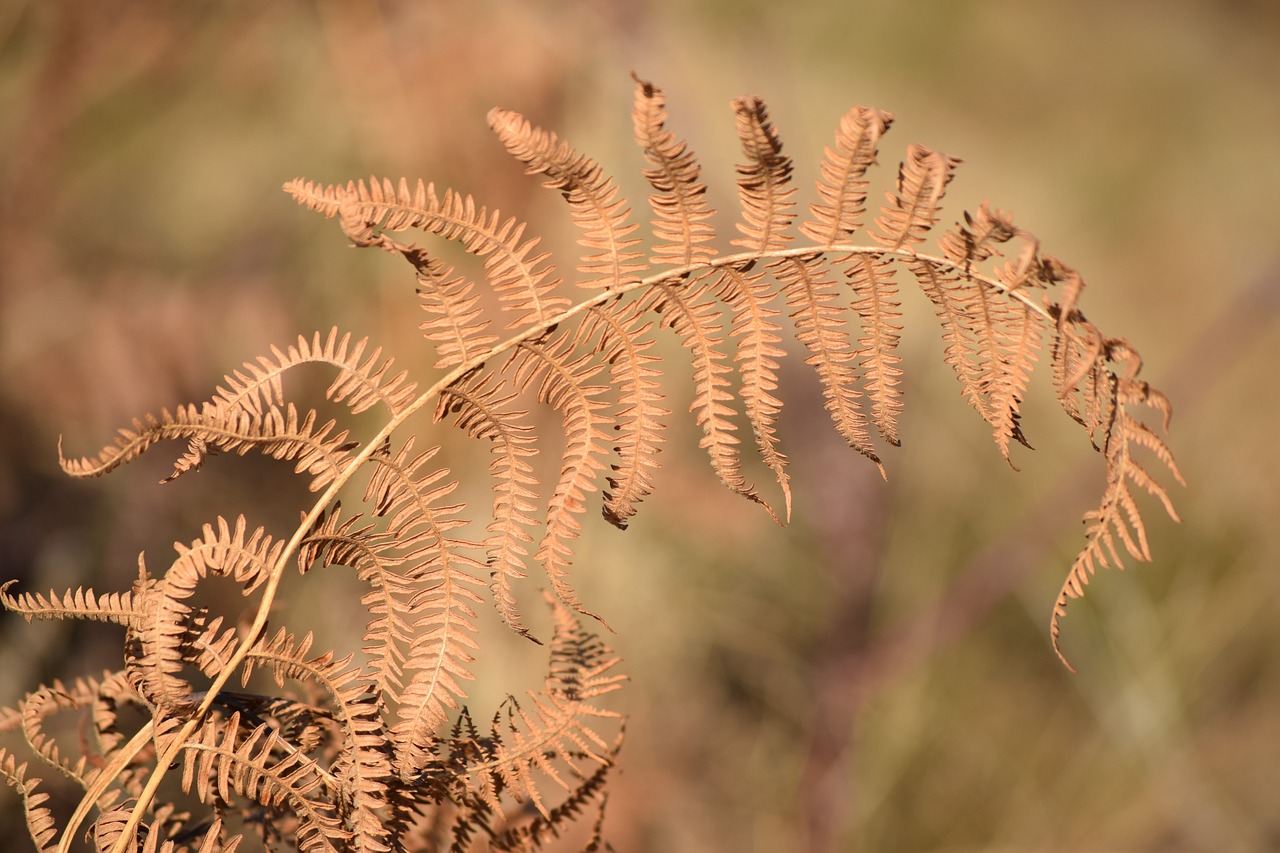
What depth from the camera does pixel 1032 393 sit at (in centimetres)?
339

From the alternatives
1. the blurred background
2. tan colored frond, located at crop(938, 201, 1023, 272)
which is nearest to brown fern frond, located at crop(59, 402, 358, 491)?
tan colored frond, located at crop(938, 201, 1023, 272)

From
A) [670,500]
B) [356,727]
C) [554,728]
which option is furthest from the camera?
[670,500]

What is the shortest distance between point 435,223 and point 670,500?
1.79 meters

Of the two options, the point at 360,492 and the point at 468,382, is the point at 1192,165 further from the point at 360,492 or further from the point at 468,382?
the point at 468,382

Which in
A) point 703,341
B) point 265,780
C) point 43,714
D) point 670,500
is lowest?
point 670,500

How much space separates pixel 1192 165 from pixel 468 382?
6755 millimetres

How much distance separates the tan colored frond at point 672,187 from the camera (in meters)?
0.63

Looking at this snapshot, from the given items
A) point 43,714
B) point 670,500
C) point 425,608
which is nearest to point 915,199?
point 425,608

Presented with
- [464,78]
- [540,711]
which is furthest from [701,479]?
[540,711]

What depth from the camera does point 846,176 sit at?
0.68 meters

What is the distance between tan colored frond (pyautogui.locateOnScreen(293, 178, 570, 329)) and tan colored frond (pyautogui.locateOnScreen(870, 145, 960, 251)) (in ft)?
0.78

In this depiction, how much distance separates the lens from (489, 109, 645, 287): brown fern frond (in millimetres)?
646

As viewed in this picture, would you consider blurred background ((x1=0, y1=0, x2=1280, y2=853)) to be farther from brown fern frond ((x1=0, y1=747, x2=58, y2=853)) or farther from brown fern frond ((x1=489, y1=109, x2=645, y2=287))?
brown fern frond ((x1=489, y1=109, x2=645, y2=287))

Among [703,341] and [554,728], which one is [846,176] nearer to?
[703,341]
